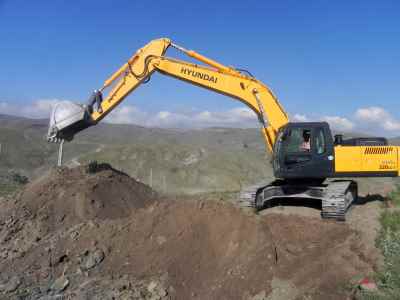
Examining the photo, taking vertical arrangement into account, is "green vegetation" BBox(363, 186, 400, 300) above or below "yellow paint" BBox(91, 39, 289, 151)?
below

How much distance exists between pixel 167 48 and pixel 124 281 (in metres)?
6.91

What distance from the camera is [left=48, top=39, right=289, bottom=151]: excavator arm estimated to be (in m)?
11.8

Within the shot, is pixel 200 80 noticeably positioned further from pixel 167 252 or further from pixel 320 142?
pixel 167 252

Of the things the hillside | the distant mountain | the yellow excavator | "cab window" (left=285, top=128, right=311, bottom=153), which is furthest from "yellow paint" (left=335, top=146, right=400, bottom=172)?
the distant mountain

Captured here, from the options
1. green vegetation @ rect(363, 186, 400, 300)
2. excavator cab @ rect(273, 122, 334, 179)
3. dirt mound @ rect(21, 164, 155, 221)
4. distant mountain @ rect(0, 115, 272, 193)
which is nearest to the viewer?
green vegetation @ rect(363, 186, 400, 300)

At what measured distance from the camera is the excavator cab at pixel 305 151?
10.8 m

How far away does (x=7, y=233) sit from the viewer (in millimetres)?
9195

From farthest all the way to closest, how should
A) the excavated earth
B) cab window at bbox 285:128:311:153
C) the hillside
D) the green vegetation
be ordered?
the hillside, cab window at bbox 285:128:311:153, the excavated earth, the green vegetation

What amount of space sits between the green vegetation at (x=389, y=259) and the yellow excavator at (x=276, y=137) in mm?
1038

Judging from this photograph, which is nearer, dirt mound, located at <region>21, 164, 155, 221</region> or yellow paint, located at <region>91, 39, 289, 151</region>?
dirt mound, located at <region>21, 164, 155, 221</region>

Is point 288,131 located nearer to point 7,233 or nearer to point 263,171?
point 7,233

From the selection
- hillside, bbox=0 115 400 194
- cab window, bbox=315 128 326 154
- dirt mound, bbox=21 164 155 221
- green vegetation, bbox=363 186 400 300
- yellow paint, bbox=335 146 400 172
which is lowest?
hillside, bbox=0 115 400 194

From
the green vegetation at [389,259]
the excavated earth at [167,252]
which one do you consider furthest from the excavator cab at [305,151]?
the green vegetation at [389,259]

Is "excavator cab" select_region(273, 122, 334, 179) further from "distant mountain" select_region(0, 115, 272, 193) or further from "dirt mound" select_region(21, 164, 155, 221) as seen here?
"distant mountain" select_region(0, 115, 272, 193)
